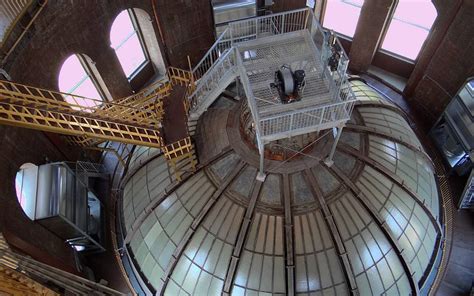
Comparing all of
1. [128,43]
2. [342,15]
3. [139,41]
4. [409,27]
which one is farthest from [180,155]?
[409,27]

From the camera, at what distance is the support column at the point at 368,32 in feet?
89.1

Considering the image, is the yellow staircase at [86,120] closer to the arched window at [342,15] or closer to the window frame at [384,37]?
the arched window at [342,15]

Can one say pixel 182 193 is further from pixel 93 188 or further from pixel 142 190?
pixel 93 188

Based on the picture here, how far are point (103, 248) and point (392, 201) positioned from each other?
51.7ft

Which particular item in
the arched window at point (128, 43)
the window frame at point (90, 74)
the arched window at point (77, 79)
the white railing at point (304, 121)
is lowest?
the white railing at point (304, 121)

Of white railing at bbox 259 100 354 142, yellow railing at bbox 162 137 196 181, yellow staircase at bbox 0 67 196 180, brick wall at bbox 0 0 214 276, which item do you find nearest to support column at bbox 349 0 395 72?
brick wall at bbox 0 0 214 276

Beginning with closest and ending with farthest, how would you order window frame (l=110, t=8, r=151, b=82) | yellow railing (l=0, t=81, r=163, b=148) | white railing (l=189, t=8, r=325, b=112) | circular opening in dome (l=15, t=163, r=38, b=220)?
1. yellow railing (l=0, t=81, r=163, b=148)
2. white railing (l=189, t=8, r=325, b=112)
3. circular opening in dome (l=15, t=163, r=38, b=220)
4. window frame (l=110, t=8, r=151, b=82)

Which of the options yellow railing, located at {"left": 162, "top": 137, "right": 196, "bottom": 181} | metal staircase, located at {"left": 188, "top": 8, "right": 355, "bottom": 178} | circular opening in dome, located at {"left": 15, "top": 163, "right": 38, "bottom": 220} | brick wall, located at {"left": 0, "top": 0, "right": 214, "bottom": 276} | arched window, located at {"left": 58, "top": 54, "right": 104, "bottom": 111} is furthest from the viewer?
arched window, located at {"left": 58, "top": 54, "right": 104, "bottom": 111}

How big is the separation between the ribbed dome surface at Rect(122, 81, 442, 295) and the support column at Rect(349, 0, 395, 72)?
1016 cm

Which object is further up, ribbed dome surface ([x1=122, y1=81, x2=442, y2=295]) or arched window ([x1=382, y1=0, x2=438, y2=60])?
arched window ([x1=382, y1=0, x2=438, y2=60])

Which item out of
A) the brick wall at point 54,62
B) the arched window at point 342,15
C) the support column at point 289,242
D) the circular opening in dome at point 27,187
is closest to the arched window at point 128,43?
the brick wall at point 54,62

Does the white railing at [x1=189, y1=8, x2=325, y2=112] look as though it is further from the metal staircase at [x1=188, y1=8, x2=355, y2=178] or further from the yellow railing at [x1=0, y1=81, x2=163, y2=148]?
the yellow railing at [x1=0, y1=81, x2=163, y2=148]

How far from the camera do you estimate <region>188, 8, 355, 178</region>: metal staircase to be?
16.2 meters

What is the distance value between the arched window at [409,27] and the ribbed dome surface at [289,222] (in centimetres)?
1038
